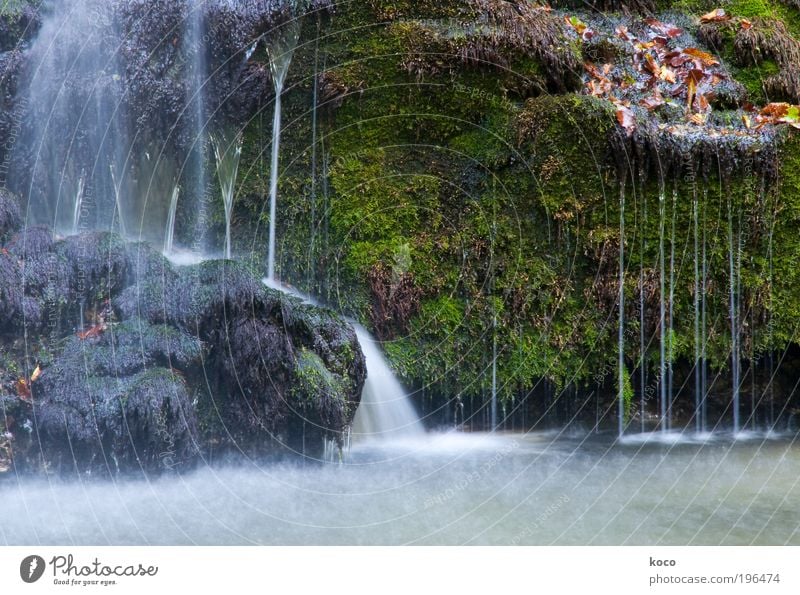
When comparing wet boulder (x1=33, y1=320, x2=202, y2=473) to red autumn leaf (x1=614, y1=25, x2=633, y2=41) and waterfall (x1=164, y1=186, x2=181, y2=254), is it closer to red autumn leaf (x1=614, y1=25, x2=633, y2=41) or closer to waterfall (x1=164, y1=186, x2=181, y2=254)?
waterfall (x1=164, y1=186, x2=181, y2=254)

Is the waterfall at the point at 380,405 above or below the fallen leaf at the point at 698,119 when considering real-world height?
below

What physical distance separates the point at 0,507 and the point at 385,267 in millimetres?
2800

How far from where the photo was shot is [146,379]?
4293 millimetres

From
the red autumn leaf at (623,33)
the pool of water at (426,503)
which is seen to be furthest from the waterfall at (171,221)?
the red autumn leaf at (623,33)

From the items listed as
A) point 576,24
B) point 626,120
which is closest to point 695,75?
point 576,24

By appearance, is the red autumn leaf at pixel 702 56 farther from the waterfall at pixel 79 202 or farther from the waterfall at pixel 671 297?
the waterfall at pixel 79 202

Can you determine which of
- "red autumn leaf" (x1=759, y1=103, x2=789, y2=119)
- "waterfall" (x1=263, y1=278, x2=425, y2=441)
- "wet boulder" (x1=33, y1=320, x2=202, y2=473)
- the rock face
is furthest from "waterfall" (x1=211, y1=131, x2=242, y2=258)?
"red autumn leaf" (x1=759, y1=103, x2=789, y2=119)

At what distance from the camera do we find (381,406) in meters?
5.29

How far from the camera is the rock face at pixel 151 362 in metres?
4.23

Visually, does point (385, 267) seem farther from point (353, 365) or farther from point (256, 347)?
point (256, 347)
